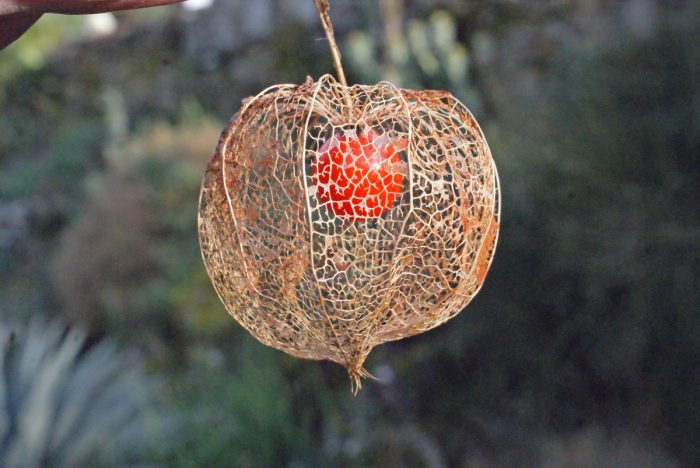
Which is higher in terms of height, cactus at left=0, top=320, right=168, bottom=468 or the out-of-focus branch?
the out-of-focus branch

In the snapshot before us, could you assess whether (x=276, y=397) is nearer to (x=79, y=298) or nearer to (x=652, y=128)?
(x=652, y=128)

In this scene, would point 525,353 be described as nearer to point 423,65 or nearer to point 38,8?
point 423,65

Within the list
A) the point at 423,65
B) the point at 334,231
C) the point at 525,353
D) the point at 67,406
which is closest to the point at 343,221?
the point at 334,231

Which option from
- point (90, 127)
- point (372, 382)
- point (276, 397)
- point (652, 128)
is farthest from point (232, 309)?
point (90, 127)

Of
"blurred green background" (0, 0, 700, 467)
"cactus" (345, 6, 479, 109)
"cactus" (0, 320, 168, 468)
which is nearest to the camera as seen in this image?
"cactus" (0, 320, 168, 468)

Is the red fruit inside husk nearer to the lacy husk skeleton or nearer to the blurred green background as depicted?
the lacy husk skeleton

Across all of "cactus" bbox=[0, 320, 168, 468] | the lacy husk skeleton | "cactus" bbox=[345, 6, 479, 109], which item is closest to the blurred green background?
"cactus" bbox=[0, 320, 168, 468]
